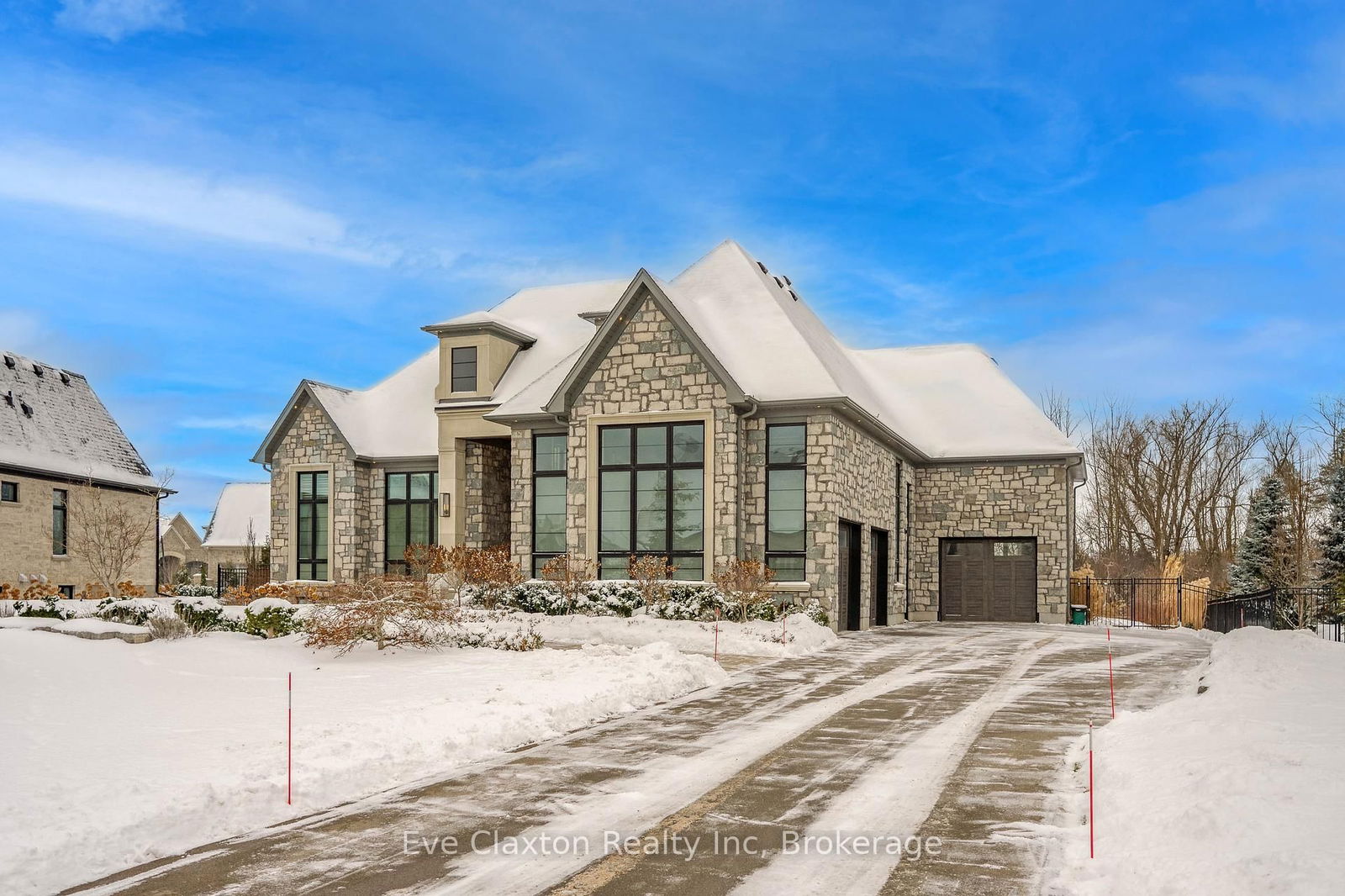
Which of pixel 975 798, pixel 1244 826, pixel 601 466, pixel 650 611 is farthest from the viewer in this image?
pixel 601 466

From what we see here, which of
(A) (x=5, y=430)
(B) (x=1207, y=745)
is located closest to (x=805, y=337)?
(B) (x=1207, y=745)

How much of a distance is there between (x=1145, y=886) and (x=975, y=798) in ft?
7.83

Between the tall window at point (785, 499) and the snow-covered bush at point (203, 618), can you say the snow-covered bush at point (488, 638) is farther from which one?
the tall window at point (785, 499)

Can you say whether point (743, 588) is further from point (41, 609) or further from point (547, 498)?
point (41, 609)

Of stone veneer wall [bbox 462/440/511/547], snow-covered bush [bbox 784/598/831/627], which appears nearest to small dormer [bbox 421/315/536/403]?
stone veneer wall [bbox 462/440/511/547]

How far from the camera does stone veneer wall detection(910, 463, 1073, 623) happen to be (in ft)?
99.8

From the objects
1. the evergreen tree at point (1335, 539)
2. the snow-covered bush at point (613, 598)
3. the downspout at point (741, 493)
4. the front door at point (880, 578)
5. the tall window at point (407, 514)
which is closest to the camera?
the snow-covered bush at point (613, 598)

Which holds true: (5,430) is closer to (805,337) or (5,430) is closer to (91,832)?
(805,337)

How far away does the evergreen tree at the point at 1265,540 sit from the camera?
116ft

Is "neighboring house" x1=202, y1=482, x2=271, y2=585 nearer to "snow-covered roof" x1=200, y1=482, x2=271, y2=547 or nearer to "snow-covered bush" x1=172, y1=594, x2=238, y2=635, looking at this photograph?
"snow-covered roof" x1=200, y1=482, x2=271, y2=547

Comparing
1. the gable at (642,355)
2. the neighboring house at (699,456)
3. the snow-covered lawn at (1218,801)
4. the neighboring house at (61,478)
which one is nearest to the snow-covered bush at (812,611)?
the neighboring house at (699,456)

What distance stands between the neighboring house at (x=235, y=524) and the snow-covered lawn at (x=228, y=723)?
144ft

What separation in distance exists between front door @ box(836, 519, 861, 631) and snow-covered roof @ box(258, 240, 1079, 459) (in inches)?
112

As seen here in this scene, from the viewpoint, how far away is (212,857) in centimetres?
662
